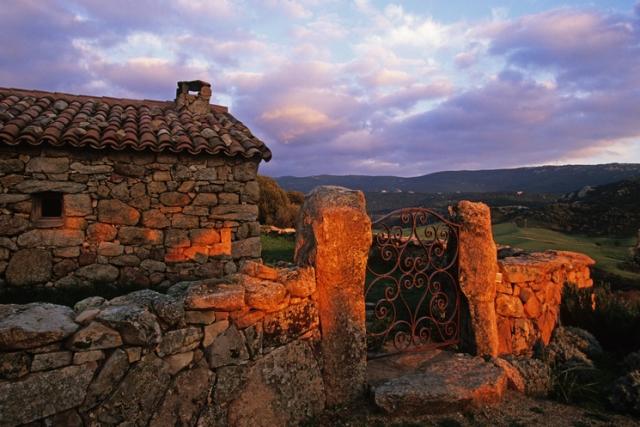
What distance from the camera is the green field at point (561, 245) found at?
913 centimetres

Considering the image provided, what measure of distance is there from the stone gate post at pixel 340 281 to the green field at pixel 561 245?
17.4 ft

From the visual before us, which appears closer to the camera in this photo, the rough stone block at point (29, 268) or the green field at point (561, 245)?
the rough stone block at point (29, 268)

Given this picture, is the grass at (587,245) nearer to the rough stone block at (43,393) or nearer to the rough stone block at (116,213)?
the rough stone block at (116,213)

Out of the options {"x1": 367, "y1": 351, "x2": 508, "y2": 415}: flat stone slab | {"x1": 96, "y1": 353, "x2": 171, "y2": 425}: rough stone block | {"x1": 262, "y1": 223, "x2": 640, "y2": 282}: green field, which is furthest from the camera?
{"x1": 262, "y1": 223, "x2": 640, "y2": 282}: green field

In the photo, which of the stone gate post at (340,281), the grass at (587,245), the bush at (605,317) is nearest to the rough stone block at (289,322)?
the stone gate post at (340,281)

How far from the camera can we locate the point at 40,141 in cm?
697

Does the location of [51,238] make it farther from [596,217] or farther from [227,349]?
[596,217]

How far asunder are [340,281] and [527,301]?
3.07m

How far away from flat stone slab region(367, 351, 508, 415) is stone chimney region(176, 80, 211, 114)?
26.3ft

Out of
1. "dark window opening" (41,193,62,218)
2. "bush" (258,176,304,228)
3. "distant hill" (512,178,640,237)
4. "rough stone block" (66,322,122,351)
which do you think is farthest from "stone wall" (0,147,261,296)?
"distant hill" (512,178,640,237)

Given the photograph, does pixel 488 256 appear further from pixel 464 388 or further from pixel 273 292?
pixel 273 292

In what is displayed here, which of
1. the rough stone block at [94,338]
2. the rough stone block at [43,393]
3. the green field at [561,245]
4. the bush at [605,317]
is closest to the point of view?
the rough stone block at [43,393]

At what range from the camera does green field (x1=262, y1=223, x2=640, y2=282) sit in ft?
Result: 30.0

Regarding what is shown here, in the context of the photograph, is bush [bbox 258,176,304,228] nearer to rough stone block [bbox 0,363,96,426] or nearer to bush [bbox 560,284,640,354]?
bush [bbox 560,284,640,354]
